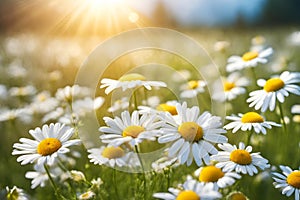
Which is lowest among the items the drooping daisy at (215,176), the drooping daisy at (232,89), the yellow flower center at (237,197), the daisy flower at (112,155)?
the yellow flower center at (237,197)

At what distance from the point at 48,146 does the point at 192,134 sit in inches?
25.1

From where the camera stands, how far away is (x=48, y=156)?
206 centimetres

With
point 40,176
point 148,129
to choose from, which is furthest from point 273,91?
point 40,176

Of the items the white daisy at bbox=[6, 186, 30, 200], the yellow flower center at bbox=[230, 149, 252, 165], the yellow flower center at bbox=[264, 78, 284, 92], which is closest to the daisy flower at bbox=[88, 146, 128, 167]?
the white daisy at bbox=[6, 186, 30, 200]

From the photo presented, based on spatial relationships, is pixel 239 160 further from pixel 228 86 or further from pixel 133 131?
pixel 228 86

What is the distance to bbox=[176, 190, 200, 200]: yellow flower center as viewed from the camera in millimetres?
1618

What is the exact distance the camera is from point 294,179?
6.63 ft

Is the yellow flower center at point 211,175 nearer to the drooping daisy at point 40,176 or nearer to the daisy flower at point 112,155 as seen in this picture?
the daisy flower at point 112,155

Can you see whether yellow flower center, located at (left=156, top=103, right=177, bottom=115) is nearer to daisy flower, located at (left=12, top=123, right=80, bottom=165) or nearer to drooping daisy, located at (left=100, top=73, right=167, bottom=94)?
drooping daisy, located at (left=100, top=73, right=167, bottom=94)

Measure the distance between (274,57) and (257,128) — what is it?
3697 mm

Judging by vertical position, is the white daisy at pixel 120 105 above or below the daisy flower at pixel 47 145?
above

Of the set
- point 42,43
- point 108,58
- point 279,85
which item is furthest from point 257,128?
point 42,43

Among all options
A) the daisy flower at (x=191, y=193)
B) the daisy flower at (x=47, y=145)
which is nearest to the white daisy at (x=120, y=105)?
the daisy flower at (x=47, y=145)

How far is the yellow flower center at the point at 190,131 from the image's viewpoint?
2.01 meters
